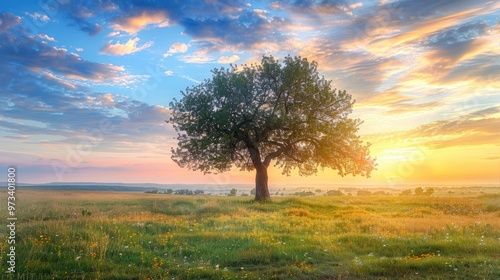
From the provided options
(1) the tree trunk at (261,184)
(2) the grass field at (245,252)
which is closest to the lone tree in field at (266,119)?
(1) the tree trunk at (261,184)

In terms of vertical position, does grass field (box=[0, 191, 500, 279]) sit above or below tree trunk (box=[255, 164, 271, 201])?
below

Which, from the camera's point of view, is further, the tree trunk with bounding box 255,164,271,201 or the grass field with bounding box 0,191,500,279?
the tree trunk with bounding box 255,164,271,201

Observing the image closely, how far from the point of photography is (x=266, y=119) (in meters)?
36.3

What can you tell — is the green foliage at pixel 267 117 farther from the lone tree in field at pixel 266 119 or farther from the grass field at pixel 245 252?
the grass field at pixel 245 252

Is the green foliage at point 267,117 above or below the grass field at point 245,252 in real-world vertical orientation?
above

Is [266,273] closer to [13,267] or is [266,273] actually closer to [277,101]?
[13,267]

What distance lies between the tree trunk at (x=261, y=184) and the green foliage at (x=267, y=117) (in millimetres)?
819

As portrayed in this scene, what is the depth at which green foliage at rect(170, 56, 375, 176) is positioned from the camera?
3709cm

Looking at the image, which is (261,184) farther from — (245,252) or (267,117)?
(245,252)

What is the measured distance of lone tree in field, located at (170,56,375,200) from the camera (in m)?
37.1

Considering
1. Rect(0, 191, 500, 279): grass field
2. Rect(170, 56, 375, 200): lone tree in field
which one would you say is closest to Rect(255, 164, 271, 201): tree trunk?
Rect(170, 56, 375, 200): lone tree in field

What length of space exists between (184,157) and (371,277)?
3076 cm

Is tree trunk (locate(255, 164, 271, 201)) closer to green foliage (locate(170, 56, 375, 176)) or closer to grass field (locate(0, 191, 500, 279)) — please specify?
green foliage (locate(170, 56, 375, 176))

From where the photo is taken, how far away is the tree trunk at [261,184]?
40.0 meters
